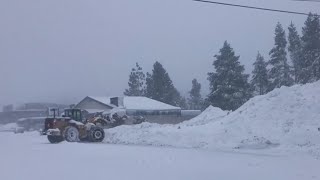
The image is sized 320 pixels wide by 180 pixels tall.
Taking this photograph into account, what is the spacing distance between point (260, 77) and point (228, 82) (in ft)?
50.6

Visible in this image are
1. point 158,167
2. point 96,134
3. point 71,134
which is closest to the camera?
point 158,167

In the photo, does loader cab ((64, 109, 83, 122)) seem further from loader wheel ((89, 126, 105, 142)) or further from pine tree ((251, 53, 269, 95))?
pine tree ((251, 53, 269, 95))

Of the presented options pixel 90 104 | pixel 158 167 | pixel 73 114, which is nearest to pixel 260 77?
pixel 90 104

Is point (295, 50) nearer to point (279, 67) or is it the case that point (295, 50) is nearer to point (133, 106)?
point (279, 67)

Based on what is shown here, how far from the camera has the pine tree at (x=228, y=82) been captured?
64625 mm

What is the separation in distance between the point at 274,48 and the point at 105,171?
67.1 metres

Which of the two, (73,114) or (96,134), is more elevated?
(73,114)

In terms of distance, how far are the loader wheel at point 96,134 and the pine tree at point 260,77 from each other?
47.0 meters

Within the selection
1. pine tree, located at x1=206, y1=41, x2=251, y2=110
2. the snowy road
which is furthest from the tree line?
the snowy road

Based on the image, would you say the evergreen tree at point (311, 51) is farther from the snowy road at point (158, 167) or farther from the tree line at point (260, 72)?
the snowy road at point (158, 167)

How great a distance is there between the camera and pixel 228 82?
6581 centimetres

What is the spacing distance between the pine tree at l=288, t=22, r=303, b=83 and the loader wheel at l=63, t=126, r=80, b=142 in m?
46.4

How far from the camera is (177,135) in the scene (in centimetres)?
2992

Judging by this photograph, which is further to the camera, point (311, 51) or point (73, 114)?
point (311, 51)
